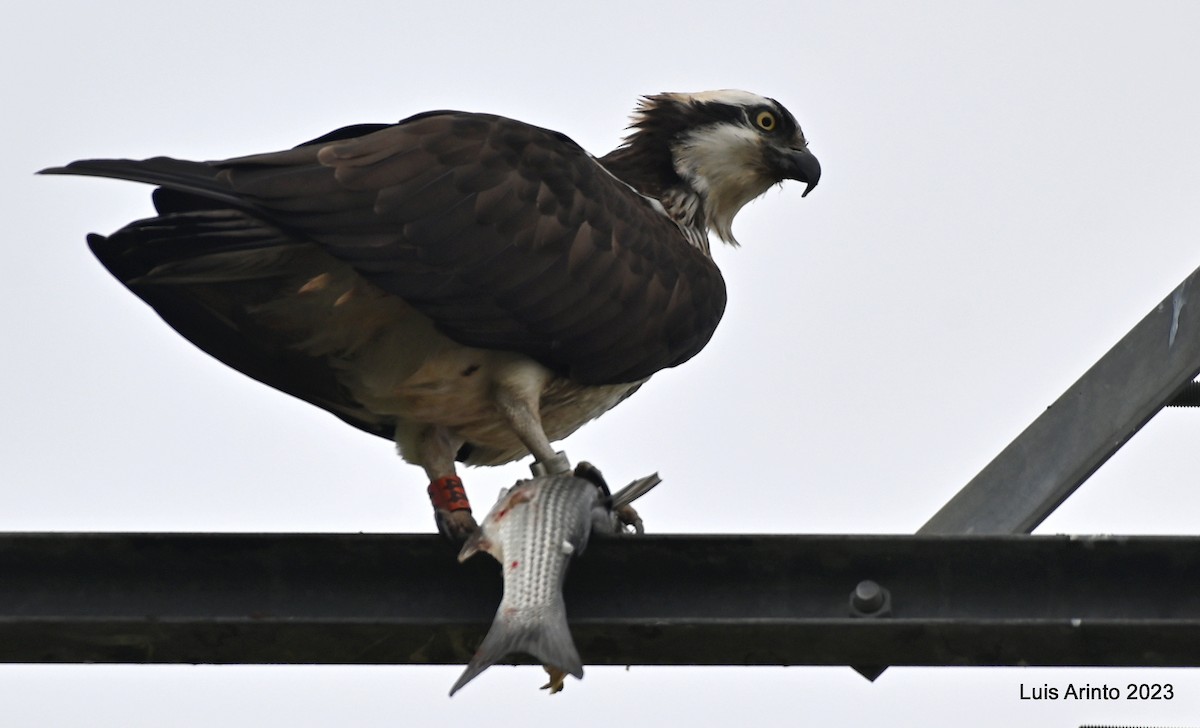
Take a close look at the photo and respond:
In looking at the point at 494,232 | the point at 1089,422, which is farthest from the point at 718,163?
the point at 1089,422

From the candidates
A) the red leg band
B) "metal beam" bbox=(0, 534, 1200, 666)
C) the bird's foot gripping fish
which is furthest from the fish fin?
the red leg band

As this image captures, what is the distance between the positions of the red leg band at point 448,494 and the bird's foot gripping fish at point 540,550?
920 mm

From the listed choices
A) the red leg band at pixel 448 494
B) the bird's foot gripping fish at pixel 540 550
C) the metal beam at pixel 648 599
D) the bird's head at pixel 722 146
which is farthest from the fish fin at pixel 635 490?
the bird's head at pixel 722 146

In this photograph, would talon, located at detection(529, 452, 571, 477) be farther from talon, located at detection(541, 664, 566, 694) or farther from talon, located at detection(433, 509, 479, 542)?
talon, located at detection(541, 664, 566, 694)

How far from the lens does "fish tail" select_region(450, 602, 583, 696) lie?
12.1ft

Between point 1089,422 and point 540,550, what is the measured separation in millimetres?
1879

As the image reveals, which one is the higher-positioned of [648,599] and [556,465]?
[648,599]

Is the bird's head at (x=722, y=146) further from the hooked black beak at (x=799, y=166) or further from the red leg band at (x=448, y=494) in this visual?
the red leg band at (x=448, y=494)

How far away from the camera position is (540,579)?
3887mm

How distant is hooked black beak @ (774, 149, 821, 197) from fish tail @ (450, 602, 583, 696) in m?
3.07

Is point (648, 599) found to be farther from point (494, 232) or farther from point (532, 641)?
point (494, 232)

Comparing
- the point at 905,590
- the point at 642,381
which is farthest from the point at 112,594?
the point at 642,381

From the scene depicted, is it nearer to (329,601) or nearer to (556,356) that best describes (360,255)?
(556,356)

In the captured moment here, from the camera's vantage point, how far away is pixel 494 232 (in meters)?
5.18
